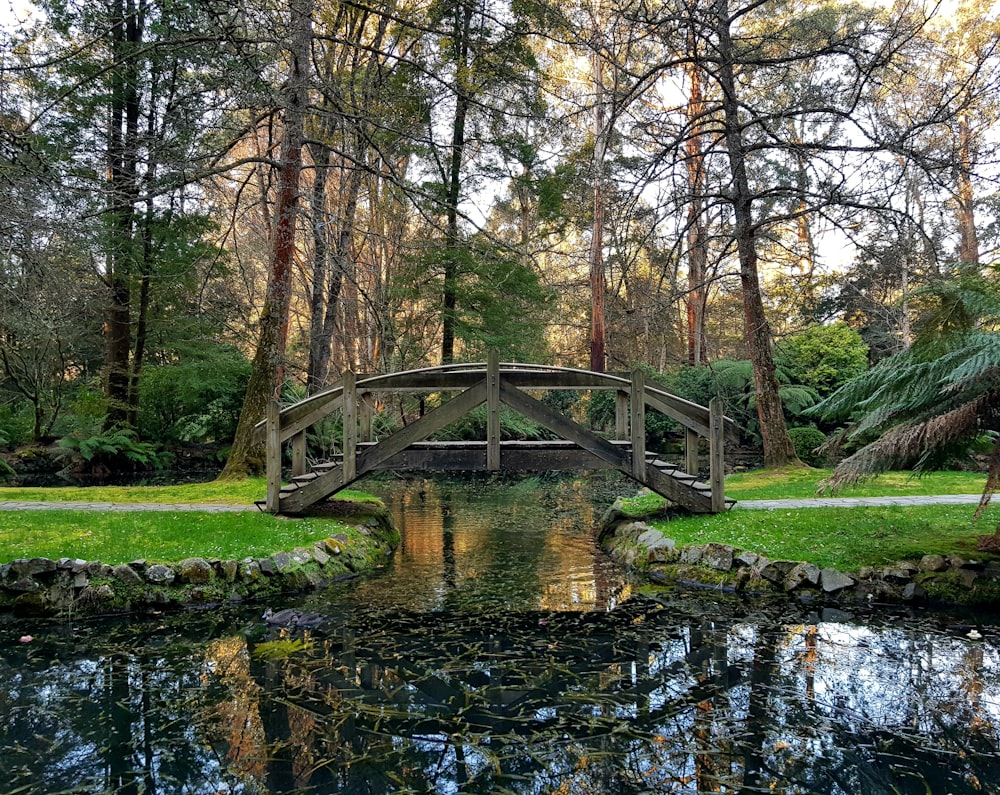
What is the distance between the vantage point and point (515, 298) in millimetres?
17922

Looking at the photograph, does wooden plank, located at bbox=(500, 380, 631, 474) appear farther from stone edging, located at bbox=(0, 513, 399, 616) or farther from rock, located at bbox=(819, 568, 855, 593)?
stone edging, located at bbox=(0, 513, 399, 616)

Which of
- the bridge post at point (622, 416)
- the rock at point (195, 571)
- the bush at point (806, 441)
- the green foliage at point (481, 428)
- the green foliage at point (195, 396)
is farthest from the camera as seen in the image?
the green foliage at point (481, 428)

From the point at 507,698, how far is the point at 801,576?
363 centimetres

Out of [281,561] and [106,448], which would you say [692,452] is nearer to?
[281,561]

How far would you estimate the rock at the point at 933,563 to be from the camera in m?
5.99

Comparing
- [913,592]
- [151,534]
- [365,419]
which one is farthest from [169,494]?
[913,592]

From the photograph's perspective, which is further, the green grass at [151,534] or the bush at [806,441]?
the bush at [806,441]

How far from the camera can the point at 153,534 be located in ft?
22.6

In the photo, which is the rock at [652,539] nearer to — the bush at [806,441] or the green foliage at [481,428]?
the bush at [806,441]

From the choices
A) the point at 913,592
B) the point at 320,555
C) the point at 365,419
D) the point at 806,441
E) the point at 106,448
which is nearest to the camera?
the point at 913,592

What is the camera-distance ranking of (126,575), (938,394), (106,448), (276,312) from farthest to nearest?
1. (106,448)
2. (276,312)
3. (126,575)
4. (938,394)

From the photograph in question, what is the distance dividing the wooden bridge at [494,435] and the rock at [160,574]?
1.88m

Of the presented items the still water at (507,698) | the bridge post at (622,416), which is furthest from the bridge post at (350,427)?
the bridge post at (622,416)

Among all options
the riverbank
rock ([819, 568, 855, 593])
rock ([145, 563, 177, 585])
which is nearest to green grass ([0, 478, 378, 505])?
the riverbank
